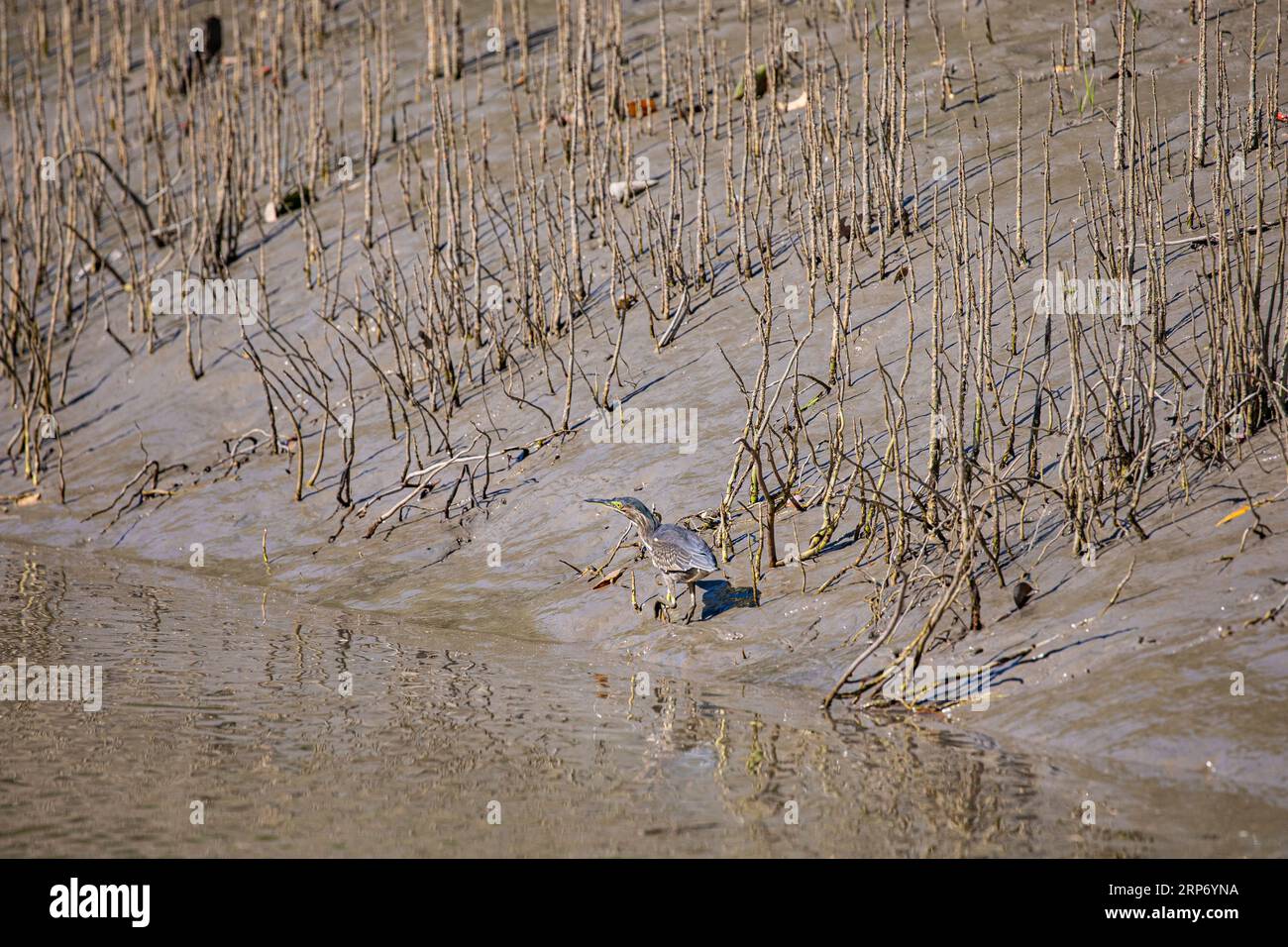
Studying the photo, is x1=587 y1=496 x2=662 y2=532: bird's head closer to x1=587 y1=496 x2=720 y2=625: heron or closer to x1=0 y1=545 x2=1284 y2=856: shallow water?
x1=587 y1=496 x2=720 y2=625: heron

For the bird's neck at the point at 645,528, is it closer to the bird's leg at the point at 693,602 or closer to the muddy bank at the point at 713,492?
the bird's leg at the point at 693,602

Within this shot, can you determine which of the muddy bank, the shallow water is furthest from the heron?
the shallow water

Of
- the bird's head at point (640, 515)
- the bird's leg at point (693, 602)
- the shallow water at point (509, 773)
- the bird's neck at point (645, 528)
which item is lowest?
the shallow water at point (509, 773)

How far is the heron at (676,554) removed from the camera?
177 inches

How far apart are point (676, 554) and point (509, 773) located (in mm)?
1239

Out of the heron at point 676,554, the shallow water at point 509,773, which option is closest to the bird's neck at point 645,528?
the heron at point 676,554

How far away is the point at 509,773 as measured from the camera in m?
3.49

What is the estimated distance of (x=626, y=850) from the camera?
299 cm

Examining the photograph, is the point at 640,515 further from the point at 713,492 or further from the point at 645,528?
the point at 713,492

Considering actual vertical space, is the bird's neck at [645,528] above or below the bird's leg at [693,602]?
above

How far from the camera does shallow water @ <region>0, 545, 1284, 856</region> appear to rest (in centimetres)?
304

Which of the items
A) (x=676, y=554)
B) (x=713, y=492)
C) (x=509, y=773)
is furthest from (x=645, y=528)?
(x=509, y=773)

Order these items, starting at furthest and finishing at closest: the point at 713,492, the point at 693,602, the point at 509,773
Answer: the point at 713,492, the point at 693,602, the point at 509,773
